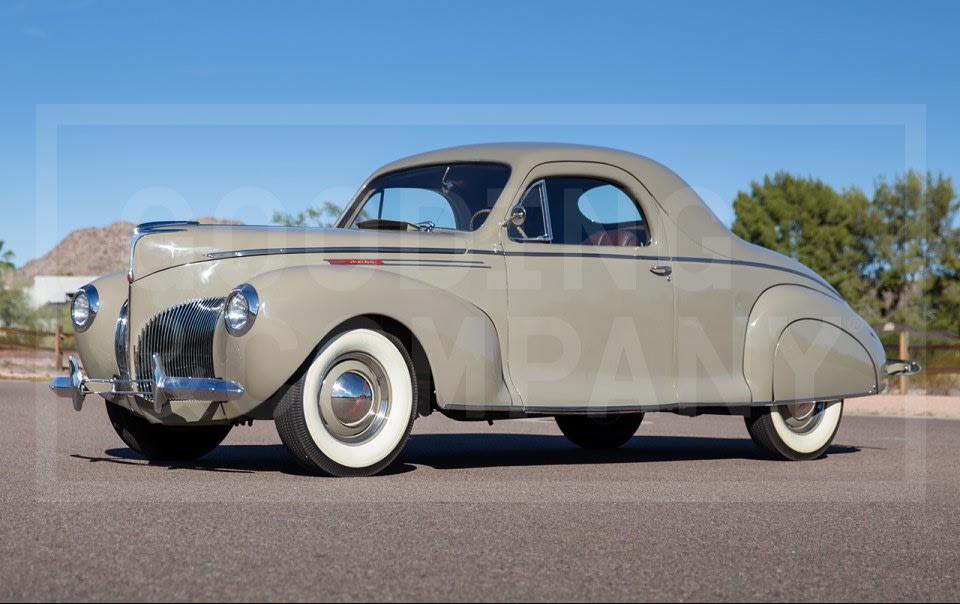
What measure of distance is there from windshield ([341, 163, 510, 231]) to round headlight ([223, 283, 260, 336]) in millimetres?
1779

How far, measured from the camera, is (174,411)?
20.6 feet

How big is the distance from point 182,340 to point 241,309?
595 millimetres

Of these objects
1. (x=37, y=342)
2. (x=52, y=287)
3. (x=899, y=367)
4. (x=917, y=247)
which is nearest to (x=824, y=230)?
(x=917, y=247)

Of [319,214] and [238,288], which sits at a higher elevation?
[319,214]

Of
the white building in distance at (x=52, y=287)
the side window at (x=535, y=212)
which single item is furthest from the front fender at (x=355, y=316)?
the white building in distance at (x=52, y=287)

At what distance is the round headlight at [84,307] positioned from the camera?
7012mm

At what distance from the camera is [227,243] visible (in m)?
6.46

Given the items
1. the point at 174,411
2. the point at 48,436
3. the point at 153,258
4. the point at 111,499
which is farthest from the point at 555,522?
the point at 48,436

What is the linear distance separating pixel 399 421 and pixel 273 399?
0.70 meters

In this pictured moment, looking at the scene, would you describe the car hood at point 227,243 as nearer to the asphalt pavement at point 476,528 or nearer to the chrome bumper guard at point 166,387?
the chrome bumper guard at point 166,387


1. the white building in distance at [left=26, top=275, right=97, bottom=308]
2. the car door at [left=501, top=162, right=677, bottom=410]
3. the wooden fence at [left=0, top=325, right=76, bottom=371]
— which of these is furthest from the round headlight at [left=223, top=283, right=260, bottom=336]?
the white building in distance at [left=26, top=275, right=97, bottom=308]

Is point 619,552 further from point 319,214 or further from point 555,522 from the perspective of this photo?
point 319,214

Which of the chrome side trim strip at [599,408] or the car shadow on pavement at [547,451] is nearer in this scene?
the chrome side trim strip at [599,408]

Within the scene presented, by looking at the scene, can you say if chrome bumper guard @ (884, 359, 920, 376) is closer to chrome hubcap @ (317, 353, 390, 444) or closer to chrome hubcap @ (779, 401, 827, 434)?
chrome hubcap @ (779, 401, 827, 434)
